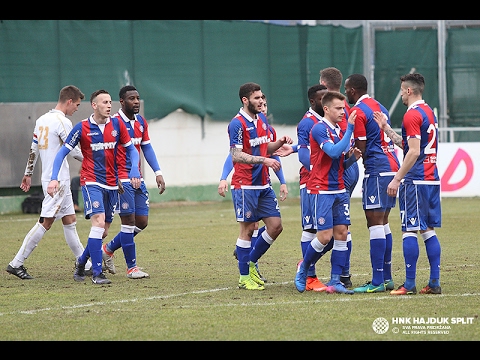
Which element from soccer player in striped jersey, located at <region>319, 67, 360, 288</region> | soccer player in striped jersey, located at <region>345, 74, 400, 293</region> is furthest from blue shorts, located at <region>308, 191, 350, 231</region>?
soccer player in striped jersey, located at <region>319, 67, 360, 288</region>

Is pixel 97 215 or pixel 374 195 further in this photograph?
pixel 97 215

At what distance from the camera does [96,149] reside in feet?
33.4

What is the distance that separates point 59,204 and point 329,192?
3.63 m

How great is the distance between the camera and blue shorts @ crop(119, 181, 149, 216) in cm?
1051

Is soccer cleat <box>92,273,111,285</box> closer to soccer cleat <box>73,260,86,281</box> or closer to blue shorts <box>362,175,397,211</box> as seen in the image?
soccer cleat <box>73,260,86,281</box>

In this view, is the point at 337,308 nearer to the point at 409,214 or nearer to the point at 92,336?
the point at 409,214

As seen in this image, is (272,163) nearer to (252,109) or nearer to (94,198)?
(252,109)

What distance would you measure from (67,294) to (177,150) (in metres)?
13.7

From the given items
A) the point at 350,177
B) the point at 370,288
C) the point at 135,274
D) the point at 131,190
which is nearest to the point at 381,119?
the point at 350,177

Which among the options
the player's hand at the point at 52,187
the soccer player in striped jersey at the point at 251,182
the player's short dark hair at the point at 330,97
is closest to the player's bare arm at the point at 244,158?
the soccer player in striped jersey at the point at 251,182

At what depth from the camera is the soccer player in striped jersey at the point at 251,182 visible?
940 centimetres

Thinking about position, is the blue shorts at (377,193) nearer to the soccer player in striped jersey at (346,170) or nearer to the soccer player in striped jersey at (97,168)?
the soccer player in striped jersey at (346,170)

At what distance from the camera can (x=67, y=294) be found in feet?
30.0
